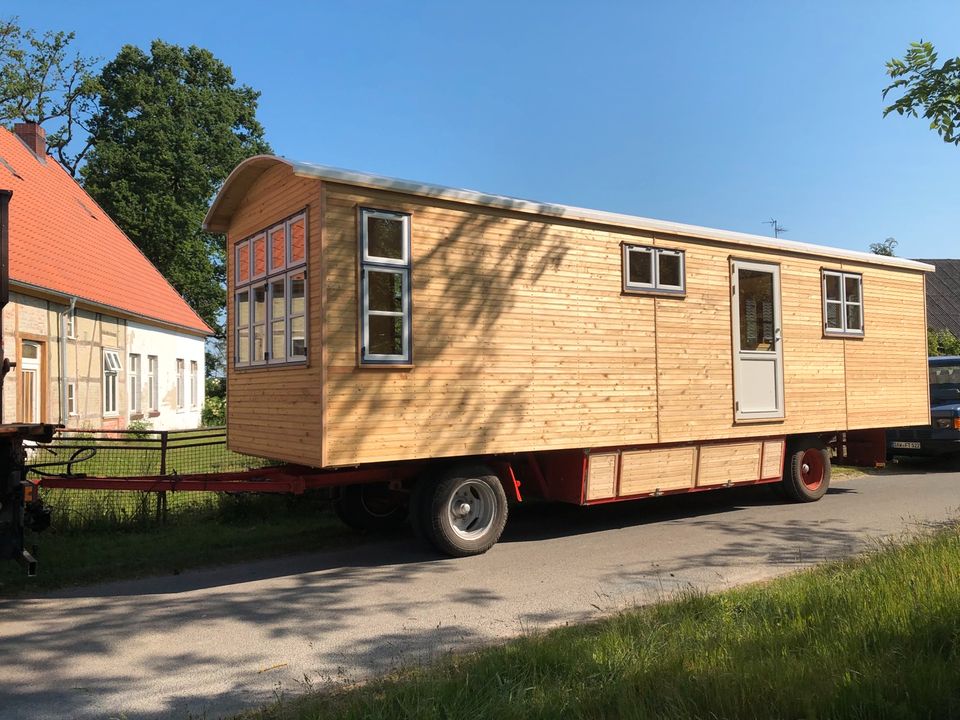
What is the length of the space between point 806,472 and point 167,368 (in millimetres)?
22631

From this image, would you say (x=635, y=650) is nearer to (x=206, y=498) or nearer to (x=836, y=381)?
(x=206, y=498)

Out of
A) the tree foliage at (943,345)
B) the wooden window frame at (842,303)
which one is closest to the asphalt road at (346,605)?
the wooden window frame at (842,303)

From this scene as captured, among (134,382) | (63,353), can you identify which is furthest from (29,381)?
(134,382)

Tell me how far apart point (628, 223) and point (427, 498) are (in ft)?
13.4

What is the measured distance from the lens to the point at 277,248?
26.9 ft

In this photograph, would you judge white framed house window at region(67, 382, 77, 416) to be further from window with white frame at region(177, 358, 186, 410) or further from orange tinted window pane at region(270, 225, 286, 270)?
orange tinted window pane at region(270, 225, 286, 270)

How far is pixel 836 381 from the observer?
11.4m

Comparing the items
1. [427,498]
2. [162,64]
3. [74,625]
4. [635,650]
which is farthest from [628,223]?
[162,64]

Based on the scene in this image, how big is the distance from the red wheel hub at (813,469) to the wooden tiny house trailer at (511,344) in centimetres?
3

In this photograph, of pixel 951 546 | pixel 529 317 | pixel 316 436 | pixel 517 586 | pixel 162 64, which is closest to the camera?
pixel 951 546

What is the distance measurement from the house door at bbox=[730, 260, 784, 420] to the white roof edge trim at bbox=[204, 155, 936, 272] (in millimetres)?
380

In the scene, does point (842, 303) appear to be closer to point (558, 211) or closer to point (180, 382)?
point (558, 211)

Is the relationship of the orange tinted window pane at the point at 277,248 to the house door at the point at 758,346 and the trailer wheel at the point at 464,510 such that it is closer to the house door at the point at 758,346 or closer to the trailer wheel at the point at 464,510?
the trailer wheel at the point at 464,510

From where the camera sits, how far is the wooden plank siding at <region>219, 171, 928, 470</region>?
723 centimetres
